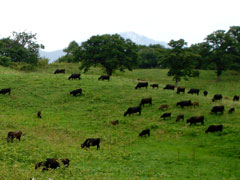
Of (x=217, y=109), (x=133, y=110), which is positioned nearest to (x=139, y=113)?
(x=133, y=110)

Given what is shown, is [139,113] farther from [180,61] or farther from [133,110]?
[180,61]

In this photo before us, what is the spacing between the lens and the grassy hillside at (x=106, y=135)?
1557 centimetres

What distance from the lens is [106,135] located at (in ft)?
80.9

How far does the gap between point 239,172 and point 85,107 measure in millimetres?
21287

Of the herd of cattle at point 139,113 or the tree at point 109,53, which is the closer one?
the herd of cattle at point 139,113

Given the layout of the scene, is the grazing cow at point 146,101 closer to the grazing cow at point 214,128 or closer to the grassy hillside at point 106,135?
the grassy hillside at point 106,135

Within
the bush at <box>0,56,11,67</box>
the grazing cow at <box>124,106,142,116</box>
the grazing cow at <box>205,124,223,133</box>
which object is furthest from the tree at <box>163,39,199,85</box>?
the bush at <box>0,56,11,67</box>

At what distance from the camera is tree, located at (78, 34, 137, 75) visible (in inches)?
2288

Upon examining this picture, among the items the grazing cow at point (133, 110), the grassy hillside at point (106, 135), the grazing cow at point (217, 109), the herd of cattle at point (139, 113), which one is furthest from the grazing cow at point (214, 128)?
the grazing cow at point (133, 110)

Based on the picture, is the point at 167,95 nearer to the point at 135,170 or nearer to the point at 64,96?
the point at 64,96

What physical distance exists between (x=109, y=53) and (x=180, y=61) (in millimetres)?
15568

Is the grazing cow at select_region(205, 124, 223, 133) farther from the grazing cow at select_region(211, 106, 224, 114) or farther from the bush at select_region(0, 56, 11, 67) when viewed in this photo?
the bush at select_region(0, 56, 11, 67)

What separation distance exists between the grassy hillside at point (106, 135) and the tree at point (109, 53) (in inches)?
563

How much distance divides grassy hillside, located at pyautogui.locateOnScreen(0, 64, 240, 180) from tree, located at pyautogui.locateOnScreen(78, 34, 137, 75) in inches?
563
